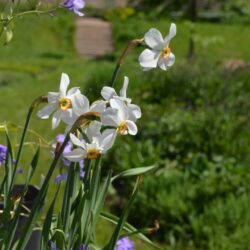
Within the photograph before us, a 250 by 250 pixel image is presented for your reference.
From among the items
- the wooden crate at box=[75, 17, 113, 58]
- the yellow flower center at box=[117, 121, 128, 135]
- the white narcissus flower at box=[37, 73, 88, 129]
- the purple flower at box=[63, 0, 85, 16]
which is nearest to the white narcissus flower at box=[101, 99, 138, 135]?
the yellow flower center at box=[117, 121, 128, 135]

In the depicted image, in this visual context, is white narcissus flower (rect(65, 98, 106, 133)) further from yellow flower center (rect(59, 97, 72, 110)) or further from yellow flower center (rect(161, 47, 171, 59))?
yellow flower center (rect(161, 47, 171, 59))

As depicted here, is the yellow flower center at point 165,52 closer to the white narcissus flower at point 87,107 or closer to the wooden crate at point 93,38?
the white narcissus flower at point 87,107

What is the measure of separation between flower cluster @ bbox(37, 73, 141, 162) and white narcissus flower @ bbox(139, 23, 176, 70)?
0.12m

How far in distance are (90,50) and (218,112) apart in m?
14.0

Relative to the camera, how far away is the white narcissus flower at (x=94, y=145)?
82.5 inches

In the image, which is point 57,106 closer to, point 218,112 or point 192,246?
point 192,246

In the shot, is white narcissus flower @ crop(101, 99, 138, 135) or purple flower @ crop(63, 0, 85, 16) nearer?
white narcissus flower @ crop(101, 99, 138, 135)


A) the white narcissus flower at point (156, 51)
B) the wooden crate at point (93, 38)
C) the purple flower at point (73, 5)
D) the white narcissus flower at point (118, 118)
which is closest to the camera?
the white narcissus flower at point (118, 118)

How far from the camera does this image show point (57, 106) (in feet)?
7.15

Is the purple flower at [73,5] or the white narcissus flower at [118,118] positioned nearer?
the white narcissus flower at [118,118]

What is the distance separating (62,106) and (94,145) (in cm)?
14

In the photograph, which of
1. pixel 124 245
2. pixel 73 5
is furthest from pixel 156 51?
pixel 124 245

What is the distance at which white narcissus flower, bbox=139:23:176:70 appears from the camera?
2.25 m

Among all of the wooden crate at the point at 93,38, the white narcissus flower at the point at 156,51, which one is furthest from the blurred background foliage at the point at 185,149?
the wooden crate at the point at 93,38
